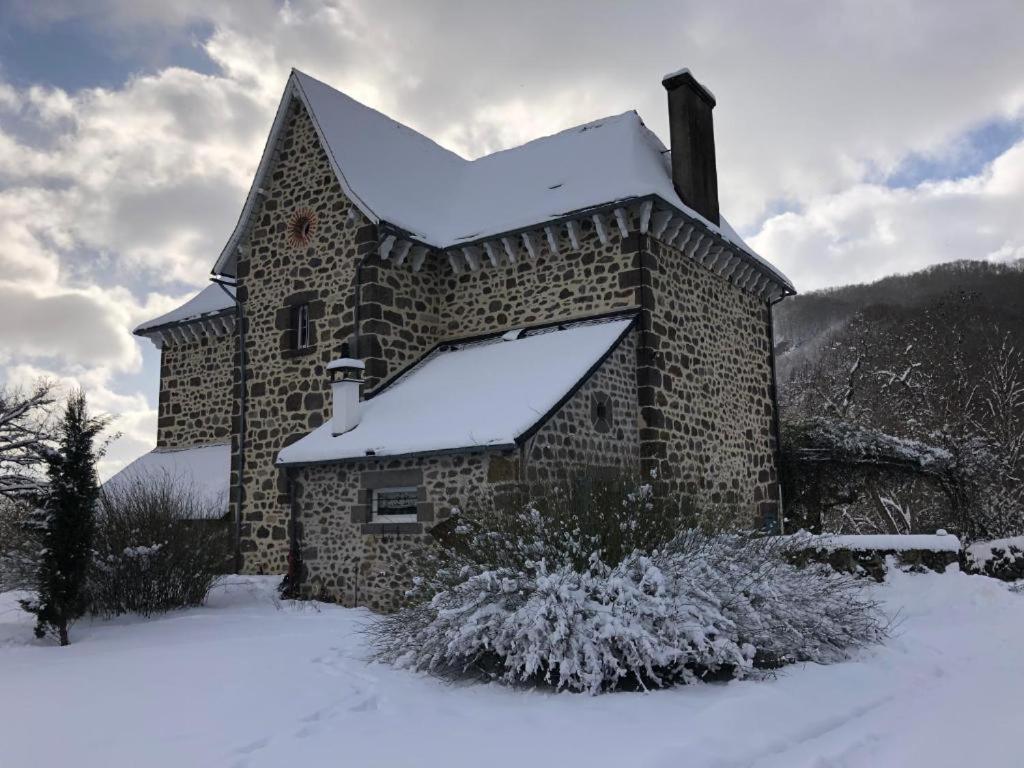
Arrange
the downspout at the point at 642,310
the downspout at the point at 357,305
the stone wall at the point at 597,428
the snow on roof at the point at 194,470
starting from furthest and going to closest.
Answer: the snow on roof at the point at 194,470 → the downspout at the point at 357,305 → the downspout at the point at 642,310 → the stone wall at the point at 597,428

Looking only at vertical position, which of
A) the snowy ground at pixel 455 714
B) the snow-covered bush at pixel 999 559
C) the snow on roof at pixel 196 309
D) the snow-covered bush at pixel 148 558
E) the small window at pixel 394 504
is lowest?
the snowy ground at pixel 455 714


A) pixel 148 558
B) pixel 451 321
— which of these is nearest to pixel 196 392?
pixel 451 321

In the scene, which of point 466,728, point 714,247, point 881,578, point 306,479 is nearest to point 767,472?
point 881,578

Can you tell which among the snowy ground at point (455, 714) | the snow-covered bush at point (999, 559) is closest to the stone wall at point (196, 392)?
the snowy ground at point (455, 714)

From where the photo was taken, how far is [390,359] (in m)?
13.5

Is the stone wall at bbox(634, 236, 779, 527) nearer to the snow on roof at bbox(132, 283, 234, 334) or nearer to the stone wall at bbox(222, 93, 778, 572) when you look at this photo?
the stone wall at bbox(222, 93, 778, 572)

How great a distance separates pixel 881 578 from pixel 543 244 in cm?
741

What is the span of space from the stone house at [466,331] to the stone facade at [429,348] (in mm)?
38

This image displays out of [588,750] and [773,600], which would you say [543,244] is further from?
[588,750]

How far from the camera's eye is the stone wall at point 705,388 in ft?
40.7

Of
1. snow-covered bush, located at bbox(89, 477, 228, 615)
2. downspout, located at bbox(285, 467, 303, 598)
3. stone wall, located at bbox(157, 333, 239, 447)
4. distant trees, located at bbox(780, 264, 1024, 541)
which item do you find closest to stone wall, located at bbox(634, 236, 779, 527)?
distant trees, located at bbox(780, 264, 1024, 541)

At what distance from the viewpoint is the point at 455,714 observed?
18.4 feet

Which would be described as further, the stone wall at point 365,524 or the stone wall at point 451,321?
the stone wall at point 451,321

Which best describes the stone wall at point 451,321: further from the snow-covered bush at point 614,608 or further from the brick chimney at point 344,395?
the snow-covered bush at point 614,608
